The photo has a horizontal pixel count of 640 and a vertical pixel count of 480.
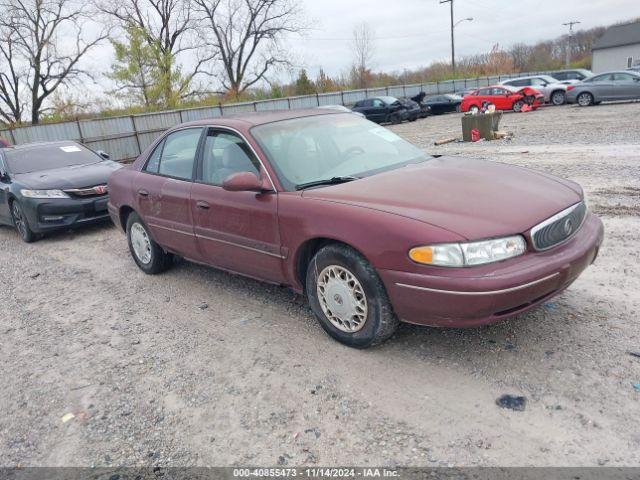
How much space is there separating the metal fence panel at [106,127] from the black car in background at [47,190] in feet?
42.6

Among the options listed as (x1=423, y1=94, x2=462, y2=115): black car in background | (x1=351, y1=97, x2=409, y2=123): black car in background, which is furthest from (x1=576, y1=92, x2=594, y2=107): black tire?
(x1=423, y1=94, x2=462, y2=115): black car in background

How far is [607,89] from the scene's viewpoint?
21922 millimetres

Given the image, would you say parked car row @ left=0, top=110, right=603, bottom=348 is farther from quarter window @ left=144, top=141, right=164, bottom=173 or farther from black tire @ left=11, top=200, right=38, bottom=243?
black tire @ left=11, top=200, right=38, bottom=243

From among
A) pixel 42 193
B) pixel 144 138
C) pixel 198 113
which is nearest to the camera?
pixel 42 193

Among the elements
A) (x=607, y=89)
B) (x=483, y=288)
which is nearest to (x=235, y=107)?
(x=607, y=89)

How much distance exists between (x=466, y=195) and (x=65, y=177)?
22.8 ft

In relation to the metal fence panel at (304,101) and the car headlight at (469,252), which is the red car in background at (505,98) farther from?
the car headlight at (469,252)

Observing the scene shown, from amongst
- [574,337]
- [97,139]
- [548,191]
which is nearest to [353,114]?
[548,191]

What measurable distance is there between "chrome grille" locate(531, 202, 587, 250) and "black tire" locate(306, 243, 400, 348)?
0.98 meters

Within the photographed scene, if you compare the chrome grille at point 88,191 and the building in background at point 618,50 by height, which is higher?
the building in background at point 618,50

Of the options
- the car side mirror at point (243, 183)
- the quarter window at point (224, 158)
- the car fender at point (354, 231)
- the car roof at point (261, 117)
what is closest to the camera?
the car fender at point (354, 231)

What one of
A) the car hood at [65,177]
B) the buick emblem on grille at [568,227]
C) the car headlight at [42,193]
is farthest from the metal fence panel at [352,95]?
the buick emblem on grille at [568,227]

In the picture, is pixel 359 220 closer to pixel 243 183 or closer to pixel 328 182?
pixel 328 182

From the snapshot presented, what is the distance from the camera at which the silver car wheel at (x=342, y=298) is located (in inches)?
134
